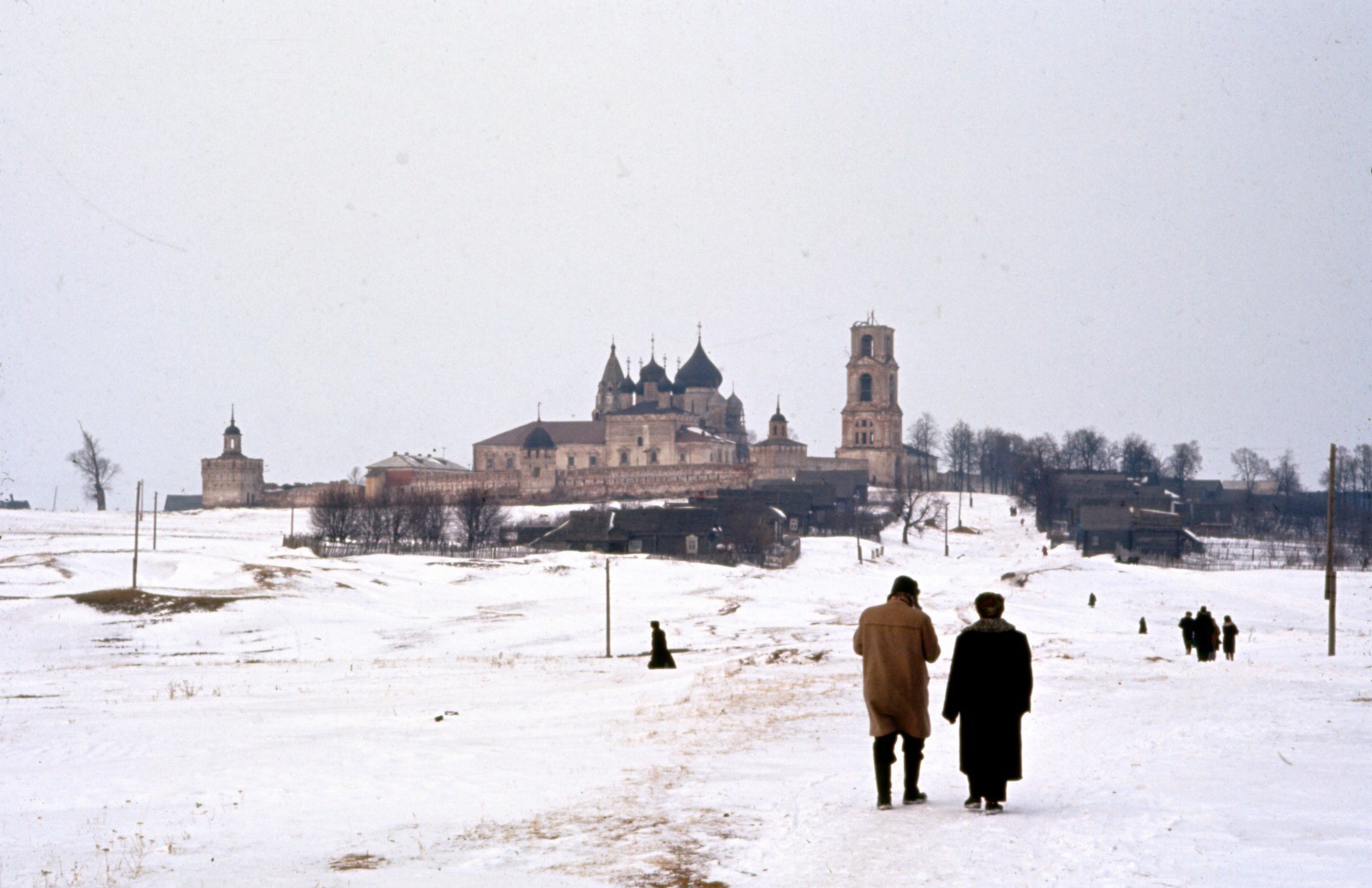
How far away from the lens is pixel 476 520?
93938 mm

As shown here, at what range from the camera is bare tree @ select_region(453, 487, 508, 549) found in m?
87.8

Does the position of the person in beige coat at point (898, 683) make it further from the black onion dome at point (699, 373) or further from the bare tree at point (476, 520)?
the black onion dome at point (699, 373)

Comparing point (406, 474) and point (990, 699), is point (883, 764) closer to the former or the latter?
point (990, 699)

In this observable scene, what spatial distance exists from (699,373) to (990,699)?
144 meters

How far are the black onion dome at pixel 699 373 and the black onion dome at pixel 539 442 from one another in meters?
18.3

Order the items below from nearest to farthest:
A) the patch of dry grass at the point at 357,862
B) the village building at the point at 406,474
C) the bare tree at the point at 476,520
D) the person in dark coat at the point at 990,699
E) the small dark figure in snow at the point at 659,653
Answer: the patch of dry grass at the point at 357,862 → the person in dark coat at the point at 990,699 → the small dark figure in snow at the point at 659,653 → the bare tree at the point at 476,520 → the village building at the point at 406,474

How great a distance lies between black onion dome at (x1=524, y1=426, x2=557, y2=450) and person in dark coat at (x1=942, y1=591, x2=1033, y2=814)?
132 m

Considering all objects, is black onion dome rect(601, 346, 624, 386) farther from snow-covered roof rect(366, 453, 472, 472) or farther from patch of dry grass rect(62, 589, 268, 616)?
patch of dry grass rect(62, 589, 268, 616)

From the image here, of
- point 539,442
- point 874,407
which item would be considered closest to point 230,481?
point 539,442

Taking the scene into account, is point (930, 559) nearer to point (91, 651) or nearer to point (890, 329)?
point (91, 651)

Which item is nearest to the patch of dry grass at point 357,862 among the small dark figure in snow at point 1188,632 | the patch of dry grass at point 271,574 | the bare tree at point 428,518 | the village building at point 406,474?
the small dark figure in snow at point 1188,632

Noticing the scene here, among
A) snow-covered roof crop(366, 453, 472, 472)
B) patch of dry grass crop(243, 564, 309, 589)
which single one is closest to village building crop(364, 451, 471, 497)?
snow-covered roof crop(366, 453, 472, 472)

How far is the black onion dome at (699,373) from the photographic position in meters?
153

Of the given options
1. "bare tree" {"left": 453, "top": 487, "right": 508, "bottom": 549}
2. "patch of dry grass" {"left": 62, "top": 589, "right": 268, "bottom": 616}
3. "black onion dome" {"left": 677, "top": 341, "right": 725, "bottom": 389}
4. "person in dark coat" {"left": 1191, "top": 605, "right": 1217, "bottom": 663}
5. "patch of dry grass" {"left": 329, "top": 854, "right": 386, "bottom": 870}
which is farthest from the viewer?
"black onion dome" {"left": 677, "top": 341, "right": 725, "bottom": 389}
